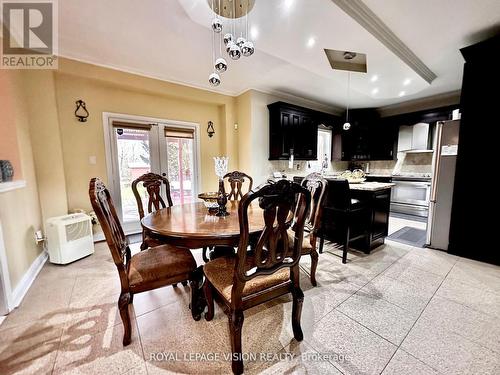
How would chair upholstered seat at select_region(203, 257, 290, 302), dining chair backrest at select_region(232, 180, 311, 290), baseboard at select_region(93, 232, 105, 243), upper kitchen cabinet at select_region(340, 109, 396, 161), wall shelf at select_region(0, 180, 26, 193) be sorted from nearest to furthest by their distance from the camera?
dining chair backrest at select_region(232, 180, 311, 290) < chair upholstered seat at select_region(203, 257, 290, 302) < wall shelf at select_region(0, 180, 26, 193) < baseboard at select_region(93, 232, 105, 243) < upper kitchen cabinet at select_region(340, 109, 396, 161)

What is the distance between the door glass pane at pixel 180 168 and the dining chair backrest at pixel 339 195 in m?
2.76

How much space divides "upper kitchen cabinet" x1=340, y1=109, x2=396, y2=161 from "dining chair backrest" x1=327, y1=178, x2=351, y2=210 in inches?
141

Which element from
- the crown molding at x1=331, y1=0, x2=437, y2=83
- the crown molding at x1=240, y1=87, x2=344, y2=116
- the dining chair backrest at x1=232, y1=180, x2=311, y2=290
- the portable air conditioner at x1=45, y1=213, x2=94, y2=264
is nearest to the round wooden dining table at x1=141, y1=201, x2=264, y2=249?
the dining chair backrest at x1=232, y1=180, x2=311, y2=290

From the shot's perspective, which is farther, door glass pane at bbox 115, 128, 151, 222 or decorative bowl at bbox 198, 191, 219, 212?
door glass pane at bbox 115, 128, 151, 222

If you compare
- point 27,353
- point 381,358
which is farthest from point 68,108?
point 381,358

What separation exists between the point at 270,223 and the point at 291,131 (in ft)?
11.7

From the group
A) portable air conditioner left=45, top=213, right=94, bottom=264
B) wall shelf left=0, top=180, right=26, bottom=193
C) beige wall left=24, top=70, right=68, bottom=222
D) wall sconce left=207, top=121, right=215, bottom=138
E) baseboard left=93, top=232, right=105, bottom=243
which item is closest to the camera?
wall shelf left=0, top=180, right=26, bottom=193

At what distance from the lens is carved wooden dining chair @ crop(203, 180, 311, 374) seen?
1043 millimetres

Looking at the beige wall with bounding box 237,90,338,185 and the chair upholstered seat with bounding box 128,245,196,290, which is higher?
the beige wall with bounding box 237,90,338,185

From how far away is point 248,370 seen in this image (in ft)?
3.90

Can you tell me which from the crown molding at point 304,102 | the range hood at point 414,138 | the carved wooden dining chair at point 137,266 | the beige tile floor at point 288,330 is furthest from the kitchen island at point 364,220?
the range hood at point 414,138

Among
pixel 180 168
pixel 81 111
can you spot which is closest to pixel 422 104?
pixel 180 168

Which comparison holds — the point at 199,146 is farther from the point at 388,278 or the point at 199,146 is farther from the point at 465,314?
the point at 465,314

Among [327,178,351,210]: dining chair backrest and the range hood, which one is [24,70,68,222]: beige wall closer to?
[327,178,351,210]: dining chair backrest
